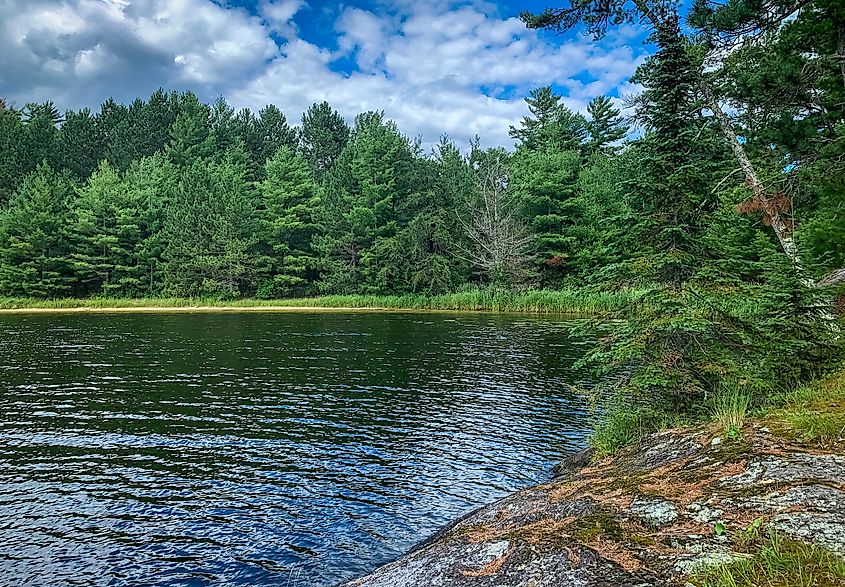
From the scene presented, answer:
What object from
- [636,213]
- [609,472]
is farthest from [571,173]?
[609,472]

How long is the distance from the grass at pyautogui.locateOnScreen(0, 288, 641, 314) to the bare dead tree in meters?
2.39

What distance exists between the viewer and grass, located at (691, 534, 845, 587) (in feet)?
9.34

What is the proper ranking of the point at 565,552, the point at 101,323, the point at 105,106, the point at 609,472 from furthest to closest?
1. the point at 105,106
2. the point at 101,323
3. the point at 609,472
4. the point at 565,552

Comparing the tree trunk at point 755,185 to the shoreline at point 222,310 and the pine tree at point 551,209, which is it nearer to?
the shoreline at point 222,310

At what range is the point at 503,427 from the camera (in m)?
11.8

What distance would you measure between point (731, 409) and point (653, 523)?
2907 mm

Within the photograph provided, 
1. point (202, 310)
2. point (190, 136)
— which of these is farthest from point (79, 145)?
point (202, 310)

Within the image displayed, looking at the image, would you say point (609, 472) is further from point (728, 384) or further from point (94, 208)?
point (94, 208)

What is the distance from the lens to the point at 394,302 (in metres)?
45.6

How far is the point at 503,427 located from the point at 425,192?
40.0 meters

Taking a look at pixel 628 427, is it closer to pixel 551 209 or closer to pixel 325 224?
pixel 551 209

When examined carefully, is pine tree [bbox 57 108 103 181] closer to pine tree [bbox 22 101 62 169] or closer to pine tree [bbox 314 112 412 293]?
pine tree [bbox 22 101 62 169]

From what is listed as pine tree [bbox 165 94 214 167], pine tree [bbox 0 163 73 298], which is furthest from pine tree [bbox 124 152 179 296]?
pine tree [bbox 0 163 73 298]

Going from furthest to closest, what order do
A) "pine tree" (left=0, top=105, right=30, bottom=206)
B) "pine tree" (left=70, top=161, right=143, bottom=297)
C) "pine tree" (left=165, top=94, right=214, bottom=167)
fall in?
1. "pine tree" (left=165, top=94, right=214, bottom=167)
2. "pine tree" (left=0, top=105, right=30, bottom=206)
3. "pine tree" (left=70, top=161, right=143, bottom=297)
